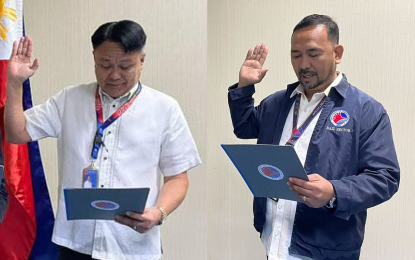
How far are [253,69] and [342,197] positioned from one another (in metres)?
0.70

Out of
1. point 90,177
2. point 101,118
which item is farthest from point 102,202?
point 101,118

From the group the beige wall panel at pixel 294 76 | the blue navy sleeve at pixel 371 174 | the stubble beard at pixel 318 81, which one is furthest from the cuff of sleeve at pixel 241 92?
the beige wall panel at pixel 294 76

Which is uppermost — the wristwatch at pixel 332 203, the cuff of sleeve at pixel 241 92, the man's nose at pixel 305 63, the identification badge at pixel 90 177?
the man's nose at pixel 305 63

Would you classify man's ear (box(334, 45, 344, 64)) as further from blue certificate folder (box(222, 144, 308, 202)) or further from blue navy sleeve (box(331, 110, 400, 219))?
blue certificate folder (box(222, 144, 308, 202))

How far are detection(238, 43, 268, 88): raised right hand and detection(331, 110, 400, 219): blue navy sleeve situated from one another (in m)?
0.48

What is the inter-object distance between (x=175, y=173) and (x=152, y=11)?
127 centimetres

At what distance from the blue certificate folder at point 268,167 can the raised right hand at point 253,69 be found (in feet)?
1.61

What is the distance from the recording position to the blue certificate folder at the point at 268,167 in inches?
70.7

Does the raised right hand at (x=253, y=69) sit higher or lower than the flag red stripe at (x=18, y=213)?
higher

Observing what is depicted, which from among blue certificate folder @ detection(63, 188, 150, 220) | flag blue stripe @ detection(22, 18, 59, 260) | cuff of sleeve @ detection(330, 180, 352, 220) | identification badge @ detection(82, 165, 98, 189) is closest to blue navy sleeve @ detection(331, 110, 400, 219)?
cuff of sleeve @ detection(330, 180, 352, 220)

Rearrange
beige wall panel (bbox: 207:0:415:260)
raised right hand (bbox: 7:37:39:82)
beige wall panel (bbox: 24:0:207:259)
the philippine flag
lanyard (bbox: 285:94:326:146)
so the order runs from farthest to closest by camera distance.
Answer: beige wall panel (bbox: 207:0:415:260) → beige wall panel (bbox: 24:0:207:259) → the philippine flag → lanyard (bbox: 285:94:326:146) → raised right hand (bbox: 7:37:39:82)

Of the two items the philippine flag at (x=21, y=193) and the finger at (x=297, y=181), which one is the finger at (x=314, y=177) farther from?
the philippine flag at (x=21, y=193)

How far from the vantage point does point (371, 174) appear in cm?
200

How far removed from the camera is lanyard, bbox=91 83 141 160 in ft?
6.15
